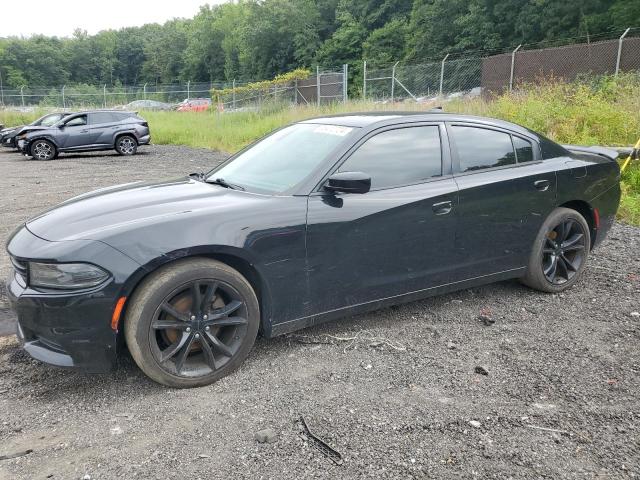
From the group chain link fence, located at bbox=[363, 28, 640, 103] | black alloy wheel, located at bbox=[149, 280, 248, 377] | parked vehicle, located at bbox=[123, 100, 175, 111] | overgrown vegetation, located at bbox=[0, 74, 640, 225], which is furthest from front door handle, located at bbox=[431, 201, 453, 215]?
parked vehicle, located at bbox=[123, 100, 175, 111]

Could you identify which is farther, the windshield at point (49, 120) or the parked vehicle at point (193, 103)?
the parked vehicle at point (193, 103)

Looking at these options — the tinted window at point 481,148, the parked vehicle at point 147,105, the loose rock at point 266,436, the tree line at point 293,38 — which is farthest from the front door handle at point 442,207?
the parked vehicle at point 147,105

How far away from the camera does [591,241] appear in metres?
4.90

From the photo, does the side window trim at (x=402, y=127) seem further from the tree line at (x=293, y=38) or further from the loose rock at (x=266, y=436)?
the tree line at (x=293, y=38)

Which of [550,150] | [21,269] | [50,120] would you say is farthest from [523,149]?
[50,120]

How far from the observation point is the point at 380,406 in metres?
2.88

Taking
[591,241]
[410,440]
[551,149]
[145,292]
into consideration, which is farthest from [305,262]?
[591,241]

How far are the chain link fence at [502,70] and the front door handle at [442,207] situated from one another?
12.2m

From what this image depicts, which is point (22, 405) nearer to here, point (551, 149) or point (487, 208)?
point (487, 208)

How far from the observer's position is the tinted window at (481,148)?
4066 millimetres

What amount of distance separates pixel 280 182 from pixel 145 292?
1192 mm

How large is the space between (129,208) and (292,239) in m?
1.01

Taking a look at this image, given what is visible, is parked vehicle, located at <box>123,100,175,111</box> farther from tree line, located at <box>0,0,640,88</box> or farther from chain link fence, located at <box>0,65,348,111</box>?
tree line, located at <box>0,0,640,88</box>

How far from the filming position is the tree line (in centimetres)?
3862
